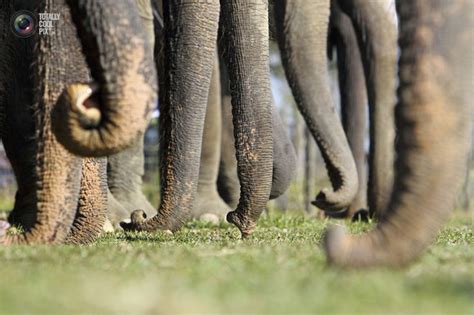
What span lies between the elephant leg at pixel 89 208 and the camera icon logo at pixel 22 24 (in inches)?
46.9

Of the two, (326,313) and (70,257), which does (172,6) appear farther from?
(326,313)

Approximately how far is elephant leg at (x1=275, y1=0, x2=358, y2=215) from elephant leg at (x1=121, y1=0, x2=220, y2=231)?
5.75ft

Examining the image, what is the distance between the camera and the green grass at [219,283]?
2277 mm

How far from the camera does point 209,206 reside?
327 inches

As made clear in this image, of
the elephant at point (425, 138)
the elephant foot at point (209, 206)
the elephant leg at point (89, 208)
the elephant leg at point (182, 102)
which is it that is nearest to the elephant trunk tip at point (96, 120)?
the elephant at point (425, 138)

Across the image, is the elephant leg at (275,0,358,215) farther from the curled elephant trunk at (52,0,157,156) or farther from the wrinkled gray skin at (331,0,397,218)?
the curled elephant trunk at (52,0,157,156)

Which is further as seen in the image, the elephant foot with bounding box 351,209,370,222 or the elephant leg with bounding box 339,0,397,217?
the elephant foot with bounding box 351,209,370,222

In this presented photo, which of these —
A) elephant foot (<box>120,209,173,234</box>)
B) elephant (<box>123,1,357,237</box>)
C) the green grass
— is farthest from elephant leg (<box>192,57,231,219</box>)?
the green grass

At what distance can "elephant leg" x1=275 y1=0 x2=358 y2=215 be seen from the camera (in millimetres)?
6570

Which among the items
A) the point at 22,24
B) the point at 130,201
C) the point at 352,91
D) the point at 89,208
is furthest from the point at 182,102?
the point at 352,91

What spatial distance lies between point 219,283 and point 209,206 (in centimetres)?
569

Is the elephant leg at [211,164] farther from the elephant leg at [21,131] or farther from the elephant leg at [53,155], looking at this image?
the elephant leg at [53,155]

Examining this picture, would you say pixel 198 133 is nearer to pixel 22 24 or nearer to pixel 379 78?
pixel 22 24

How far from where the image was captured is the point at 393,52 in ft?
26.1
